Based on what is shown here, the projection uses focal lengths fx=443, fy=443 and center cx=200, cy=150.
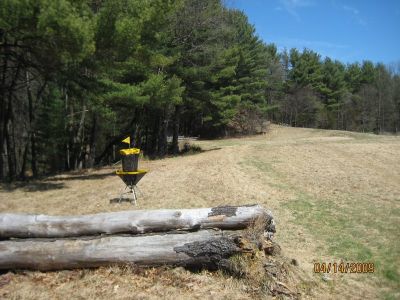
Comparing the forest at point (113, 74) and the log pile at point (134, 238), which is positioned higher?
the forest at point (113, 74)

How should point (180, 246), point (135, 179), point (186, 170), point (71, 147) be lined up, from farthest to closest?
1. point (71, 147)
2. point (186, 170)
3. point (135, 179)
4. point (180, 246)

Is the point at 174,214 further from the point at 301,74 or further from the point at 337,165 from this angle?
the point at 301,74

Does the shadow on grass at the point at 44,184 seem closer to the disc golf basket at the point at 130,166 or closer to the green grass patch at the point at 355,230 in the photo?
the disc golf basket at the point at 130,166

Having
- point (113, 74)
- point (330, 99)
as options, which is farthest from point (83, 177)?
point (330, 99)

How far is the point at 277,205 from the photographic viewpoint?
11.4m

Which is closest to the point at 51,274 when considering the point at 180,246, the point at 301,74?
the point at 180,246

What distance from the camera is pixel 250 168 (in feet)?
55.0

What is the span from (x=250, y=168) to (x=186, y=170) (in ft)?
7.94

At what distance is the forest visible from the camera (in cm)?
1180

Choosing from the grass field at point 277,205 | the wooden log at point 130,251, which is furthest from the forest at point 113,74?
the wooden log at point 130,251
